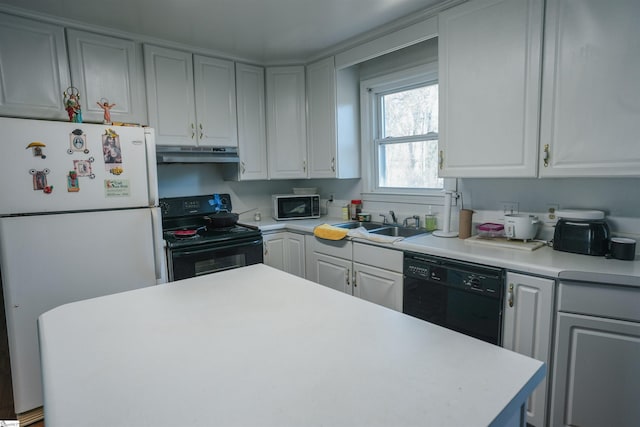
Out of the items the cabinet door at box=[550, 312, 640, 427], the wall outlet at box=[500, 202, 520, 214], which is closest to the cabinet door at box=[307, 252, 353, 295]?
the wall outlet at box=[500, 202, 520, 214]

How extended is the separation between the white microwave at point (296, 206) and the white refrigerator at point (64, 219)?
1327 mm

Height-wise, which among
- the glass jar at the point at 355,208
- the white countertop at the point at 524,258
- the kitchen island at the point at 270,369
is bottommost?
the kitchen island at the point at 270,369

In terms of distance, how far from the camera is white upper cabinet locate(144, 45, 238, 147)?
2.74m

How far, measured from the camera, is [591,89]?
5.55 ft

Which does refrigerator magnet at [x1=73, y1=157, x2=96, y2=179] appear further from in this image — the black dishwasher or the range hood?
the black dishwasher

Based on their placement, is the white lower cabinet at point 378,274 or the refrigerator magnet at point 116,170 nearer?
the refrigerator magnet at point 116,170

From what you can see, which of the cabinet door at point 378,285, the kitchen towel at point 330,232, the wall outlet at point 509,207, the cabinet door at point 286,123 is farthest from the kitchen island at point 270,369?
the cabinet door at point 286,123

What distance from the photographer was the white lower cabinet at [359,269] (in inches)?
90.4

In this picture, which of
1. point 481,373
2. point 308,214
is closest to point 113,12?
point 308,214

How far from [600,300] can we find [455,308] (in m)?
0.65

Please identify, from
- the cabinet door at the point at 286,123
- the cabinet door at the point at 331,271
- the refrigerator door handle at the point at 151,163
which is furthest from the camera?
the cabinet door at the point at 286,123


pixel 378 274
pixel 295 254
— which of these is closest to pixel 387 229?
pixel 378 274

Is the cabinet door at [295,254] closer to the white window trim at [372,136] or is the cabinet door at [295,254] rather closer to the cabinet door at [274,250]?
the cabinet door at [274,250]

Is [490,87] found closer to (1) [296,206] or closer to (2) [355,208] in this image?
(2) [355,208]
